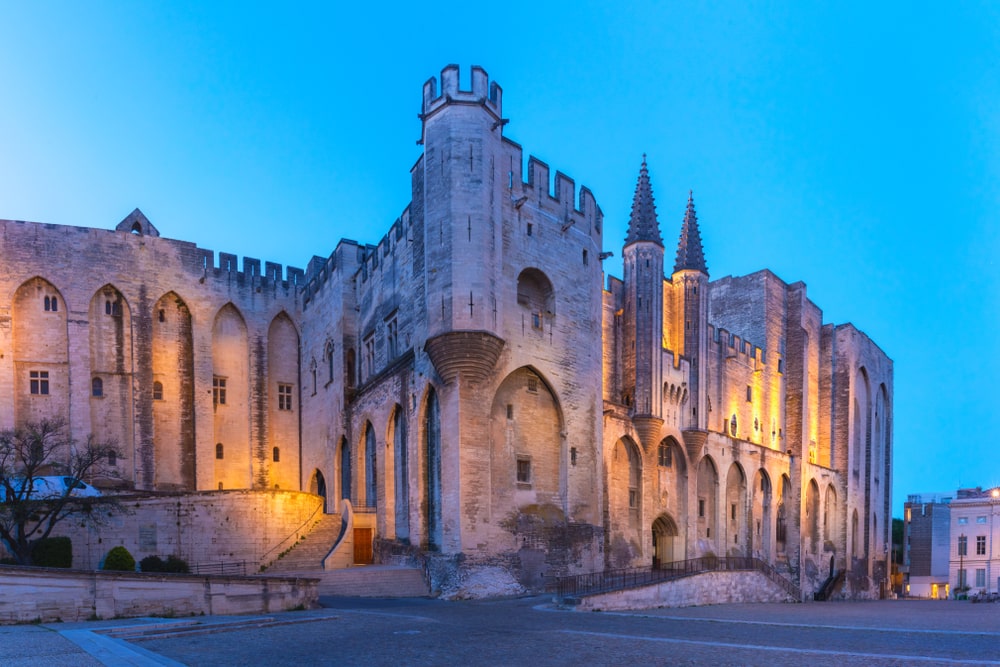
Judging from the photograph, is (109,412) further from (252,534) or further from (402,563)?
(402,563)

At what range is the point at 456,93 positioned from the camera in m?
24.6

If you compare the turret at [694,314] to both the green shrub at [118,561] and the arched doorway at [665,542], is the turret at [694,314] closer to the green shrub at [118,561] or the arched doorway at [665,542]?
the arched doorway at [665,542]

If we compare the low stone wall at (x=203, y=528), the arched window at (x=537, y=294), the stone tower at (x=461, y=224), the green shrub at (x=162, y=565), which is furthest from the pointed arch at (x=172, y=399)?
the arched window at (x=537, y=294)

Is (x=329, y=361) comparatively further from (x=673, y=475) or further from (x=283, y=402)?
(x=673, y=475)

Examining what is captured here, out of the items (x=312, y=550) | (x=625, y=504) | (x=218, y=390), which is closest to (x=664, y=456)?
(x=625, y=504)

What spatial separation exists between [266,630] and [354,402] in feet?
61.6

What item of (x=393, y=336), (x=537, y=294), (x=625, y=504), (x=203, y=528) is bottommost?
(x=625, y=504)

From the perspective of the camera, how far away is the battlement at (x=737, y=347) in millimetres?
40491

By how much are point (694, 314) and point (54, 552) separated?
28.2 meters

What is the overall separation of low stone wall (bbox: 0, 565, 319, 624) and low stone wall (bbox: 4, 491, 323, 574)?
34.2 feet

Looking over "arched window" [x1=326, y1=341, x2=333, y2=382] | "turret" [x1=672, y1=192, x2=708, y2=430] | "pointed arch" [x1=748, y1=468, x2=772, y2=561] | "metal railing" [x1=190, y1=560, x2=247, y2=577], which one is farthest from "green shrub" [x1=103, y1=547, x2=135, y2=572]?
"pointed arch" [x1=748, y1=468, x2=772, y2=561]

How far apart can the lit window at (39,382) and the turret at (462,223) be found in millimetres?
20404

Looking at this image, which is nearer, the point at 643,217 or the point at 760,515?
the point at 643,217

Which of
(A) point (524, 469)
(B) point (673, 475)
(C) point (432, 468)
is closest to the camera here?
(C) point (432, 468)
